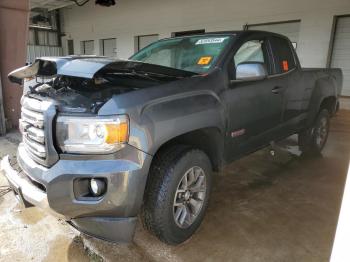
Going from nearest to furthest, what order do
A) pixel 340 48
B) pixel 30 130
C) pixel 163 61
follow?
pixel 30 130 → pixel 163 61 → pixel 340 48

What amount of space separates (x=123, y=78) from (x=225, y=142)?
110 cm

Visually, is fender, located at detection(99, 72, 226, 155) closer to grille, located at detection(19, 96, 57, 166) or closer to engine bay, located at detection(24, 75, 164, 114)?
engine bay, located at detection(24, 75, 164, 114)

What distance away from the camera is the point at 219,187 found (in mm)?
3637

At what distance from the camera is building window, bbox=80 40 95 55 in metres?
18.0

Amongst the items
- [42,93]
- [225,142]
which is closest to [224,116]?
[225,142]

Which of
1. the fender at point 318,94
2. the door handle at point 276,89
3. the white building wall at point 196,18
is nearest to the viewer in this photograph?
the door handle at point 276,89

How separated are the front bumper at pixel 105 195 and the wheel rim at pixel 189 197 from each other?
46 cm

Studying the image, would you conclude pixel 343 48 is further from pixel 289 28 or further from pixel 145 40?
pixel 145 40

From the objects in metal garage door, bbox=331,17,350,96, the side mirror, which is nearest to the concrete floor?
the side mirror

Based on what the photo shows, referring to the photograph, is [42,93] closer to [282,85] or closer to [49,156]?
[49,156]

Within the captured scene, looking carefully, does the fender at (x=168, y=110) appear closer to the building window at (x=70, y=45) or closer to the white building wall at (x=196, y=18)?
the white building wall at (x=196, y=18)

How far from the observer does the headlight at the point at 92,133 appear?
1.87 metres

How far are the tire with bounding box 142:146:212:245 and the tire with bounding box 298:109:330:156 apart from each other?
2519mm

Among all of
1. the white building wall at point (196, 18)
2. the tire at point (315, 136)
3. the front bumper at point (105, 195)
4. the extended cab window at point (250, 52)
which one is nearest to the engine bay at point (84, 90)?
the front bumper at point (105, 195)
